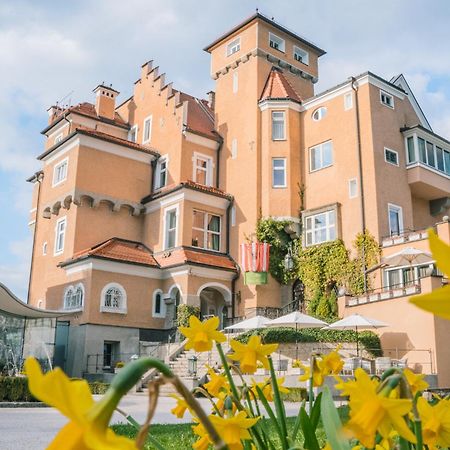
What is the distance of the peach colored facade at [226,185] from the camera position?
24.8 m

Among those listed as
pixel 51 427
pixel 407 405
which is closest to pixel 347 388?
pixel 407 405

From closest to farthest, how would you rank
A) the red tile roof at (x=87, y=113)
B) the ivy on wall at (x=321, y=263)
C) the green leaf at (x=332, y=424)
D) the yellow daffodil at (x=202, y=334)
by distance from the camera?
the green leaf at (x=332, y=424) → the yellow daffodil at (x=202, y=334) → the ivy on wall at (x=321, y=263) → the red tile roof at (x=87, y=113)

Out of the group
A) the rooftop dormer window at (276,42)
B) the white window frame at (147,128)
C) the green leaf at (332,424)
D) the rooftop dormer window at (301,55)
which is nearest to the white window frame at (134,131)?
the white window frame at (147,128)

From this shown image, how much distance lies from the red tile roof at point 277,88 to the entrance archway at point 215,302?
33.2 feet

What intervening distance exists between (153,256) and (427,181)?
542 inches

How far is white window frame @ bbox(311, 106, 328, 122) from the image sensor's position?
89.7 ft

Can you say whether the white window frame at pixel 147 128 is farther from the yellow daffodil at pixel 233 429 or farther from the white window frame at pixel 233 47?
the yellow daffodil at pixel 233 429

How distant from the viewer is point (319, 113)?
90.7 ft

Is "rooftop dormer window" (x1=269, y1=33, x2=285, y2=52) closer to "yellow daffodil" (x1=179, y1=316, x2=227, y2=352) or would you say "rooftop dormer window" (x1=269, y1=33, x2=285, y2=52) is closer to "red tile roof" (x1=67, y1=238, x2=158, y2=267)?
"red tile roof" (x1=67, y1=238, x2=158, y2=267)

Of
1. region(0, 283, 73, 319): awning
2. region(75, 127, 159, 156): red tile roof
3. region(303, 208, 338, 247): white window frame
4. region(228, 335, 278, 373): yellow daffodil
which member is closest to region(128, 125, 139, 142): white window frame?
region(75, 127, 159, 156): red tile roof

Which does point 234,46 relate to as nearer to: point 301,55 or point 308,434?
point 301,55

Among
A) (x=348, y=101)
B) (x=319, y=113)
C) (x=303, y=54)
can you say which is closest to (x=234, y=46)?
(x=303, y=54)

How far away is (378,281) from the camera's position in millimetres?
22750

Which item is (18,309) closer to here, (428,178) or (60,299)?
(60,299)
